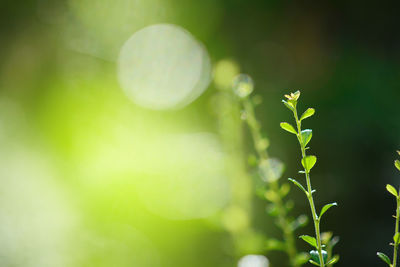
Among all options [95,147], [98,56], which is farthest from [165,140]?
[98,56]

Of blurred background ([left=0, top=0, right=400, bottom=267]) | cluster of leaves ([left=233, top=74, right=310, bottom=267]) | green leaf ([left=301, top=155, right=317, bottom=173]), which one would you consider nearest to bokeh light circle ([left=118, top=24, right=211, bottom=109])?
blurred background ([left=0, top=0, right=400, bottom=267])

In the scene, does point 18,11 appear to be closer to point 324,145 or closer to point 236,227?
point 324,145

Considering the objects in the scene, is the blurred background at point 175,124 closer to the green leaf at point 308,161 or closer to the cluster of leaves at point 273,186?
the cluster of leaves at point 273,186

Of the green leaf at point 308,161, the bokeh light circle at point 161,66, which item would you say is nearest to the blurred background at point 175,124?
the bokeh light circle at point 161,66

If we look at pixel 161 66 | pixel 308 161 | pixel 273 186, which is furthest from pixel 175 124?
pixel 308 161

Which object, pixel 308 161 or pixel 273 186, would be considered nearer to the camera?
pixel 308 161

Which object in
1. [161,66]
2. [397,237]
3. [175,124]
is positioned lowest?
[397,237]

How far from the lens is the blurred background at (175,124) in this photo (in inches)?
33.4

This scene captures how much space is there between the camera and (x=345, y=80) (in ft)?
3.19

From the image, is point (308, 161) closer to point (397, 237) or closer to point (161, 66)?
point (397, 237)

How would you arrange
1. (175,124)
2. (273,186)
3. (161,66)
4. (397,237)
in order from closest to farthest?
1. (397,237)
2. (273,186)
3. (175,124)
4. (161,66)

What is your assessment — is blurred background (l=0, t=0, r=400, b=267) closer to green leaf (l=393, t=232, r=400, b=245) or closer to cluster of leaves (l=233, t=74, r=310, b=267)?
cluster of leaves (l=233, t=74, r=310, b=267)

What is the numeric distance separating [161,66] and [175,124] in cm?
39

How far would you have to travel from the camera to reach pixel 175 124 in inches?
50.3
